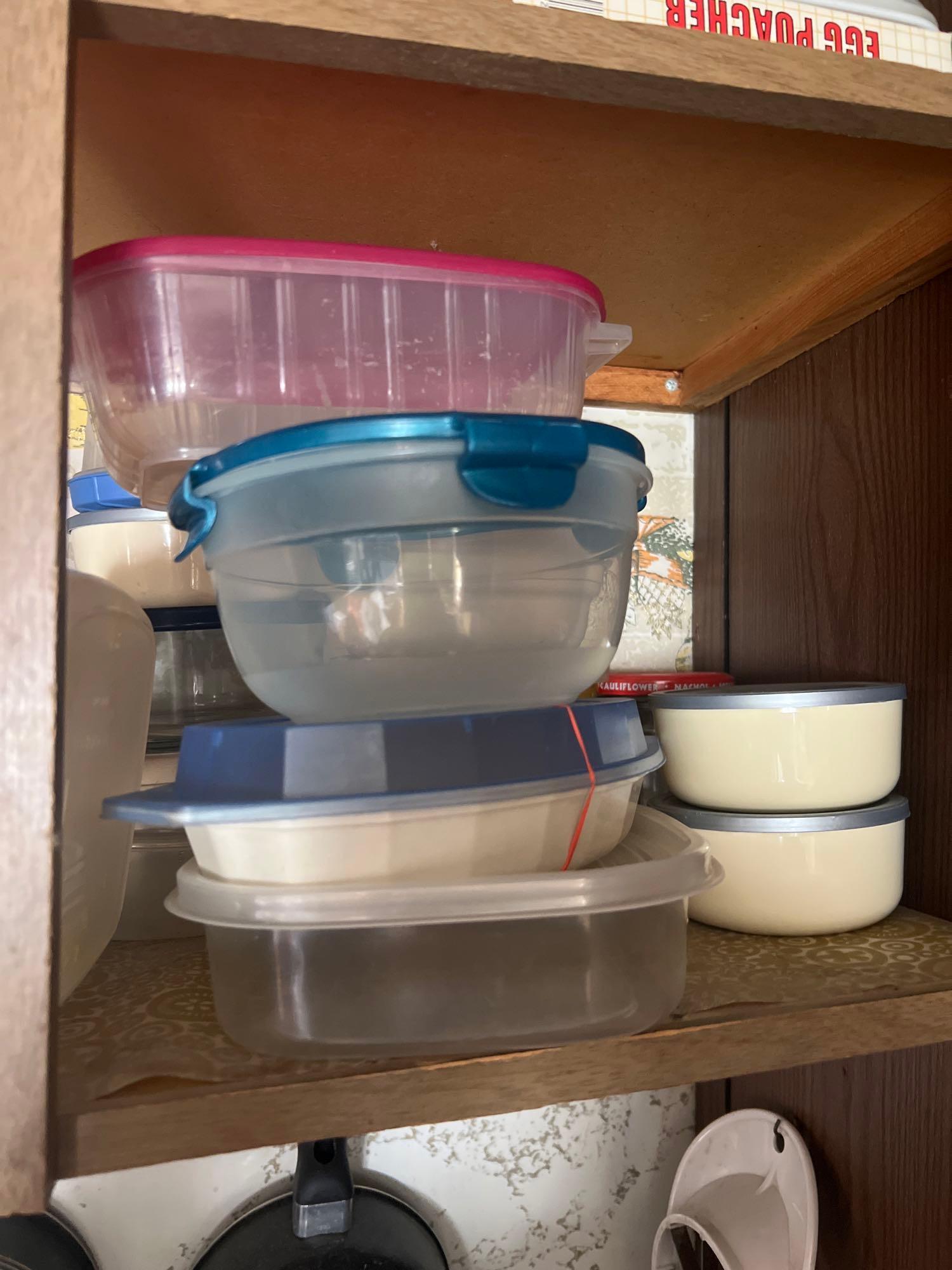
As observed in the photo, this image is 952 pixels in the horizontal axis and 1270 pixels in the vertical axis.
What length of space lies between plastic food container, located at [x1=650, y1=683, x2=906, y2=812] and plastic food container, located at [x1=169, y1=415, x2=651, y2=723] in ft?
0.55

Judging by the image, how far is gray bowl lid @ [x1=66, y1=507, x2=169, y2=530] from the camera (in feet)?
2.19

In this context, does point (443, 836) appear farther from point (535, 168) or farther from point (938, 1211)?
point (938, 1211)

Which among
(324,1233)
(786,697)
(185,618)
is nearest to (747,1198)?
(324,1233)

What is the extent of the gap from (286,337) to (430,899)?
1.01 ft

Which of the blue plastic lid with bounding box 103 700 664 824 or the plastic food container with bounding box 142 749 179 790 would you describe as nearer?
the blue plastic lid with bounding box 103 700 664 824

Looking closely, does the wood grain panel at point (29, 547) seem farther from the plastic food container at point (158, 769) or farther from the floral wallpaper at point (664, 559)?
the floral wallpaper at point (664, 559)

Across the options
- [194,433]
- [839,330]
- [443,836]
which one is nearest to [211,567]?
[194,433]

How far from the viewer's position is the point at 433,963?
1.39 ft

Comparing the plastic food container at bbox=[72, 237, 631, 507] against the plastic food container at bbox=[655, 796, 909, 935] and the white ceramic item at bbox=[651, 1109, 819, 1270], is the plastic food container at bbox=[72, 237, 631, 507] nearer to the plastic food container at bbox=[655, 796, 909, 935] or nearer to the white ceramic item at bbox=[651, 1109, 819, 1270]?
the plastic food container at bbox=[655, 796, 909, 935]

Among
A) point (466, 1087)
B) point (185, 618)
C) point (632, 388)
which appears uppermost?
point (632, 388)

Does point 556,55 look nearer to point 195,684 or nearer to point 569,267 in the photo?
point 569,267

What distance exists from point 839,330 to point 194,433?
53cm

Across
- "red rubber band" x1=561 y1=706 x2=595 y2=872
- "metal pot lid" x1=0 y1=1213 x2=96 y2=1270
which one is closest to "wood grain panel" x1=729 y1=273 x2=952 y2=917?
"red rubber band" x1=561 y1=706 x2=595 y2=872

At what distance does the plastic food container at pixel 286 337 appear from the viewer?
1.53 ft
